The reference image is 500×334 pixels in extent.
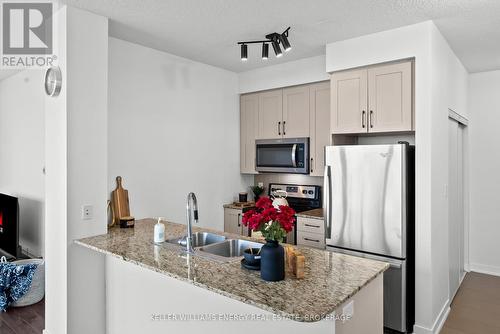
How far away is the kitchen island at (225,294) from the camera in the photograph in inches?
61.8

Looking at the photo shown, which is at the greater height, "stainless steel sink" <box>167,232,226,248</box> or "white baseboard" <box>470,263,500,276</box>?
"stainless steel sink" <box>167,232,226,248</box>

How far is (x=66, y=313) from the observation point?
254 cm

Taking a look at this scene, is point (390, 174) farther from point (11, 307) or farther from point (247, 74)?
point (11, 307)

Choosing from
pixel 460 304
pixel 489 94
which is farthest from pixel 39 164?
pixel 489 94

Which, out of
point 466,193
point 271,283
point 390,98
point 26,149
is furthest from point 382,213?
point 26,149

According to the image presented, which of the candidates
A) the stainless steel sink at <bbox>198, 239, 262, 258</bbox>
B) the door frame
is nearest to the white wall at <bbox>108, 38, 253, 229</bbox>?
the stainless steel sink at <bbox>198, 239, 262, 258</bbox>

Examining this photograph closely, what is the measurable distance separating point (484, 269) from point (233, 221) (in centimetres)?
343

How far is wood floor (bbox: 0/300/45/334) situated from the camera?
10.1 feet

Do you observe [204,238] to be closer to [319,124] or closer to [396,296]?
Answer: [396,296]

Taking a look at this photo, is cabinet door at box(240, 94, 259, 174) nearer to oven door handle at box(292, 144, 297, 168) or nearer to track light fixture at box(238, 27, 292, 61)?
oven door handle at box(292, 144, 297, 168)

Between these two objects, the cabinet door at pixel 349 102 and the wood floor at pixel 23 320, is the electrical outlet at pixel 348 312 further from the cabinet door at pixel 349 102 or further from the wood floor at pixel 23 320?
the wood floor at pixel 23 320

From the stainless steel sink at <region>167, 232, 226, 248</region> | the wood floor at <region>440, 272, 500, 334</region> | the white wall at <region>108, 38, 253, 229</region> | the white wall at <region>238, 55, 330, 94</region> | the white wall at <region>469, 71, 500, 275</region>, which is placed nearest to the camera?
the stainless steel sink at <region>167, 232, 226, 248</region>

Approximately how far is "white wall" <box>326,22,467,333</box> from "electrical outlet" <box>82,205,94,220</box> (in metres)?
2.65

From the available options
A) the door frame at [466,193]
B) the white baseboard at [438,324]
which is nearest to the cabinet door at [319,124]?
the white baseboard at [438,324]
